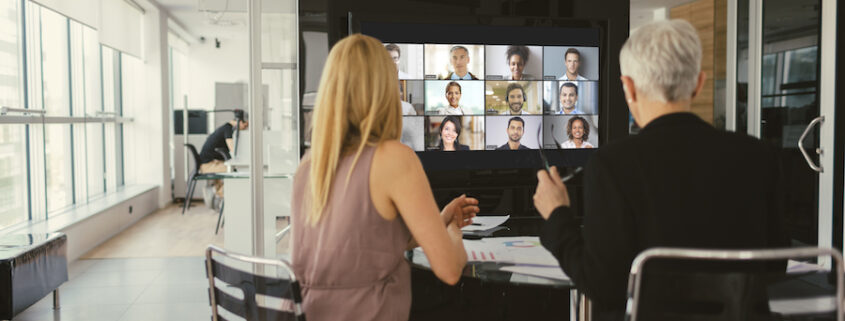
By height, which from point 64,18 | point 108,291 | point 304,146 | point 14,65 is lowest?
point 108,291

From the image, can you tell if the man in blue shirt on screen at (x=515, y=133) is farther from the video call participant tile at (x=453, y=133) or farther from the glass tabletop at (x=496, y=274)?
the glass tabletop at (x=496, y=274)

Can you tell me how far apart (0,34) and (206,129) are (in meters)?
5.21

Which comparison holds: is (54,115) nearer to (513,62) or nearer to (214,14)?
(214,14)

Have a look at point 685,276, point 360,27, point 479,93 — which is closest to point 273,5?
point 360,27

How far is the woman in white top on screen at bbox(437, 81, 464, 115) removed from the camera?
351 cm

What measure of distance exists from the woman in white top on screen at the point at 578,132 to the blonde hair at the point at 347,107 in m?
2.41

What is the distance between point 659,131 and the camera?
1.31m

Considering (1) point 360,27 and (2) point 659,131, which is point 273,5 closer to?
(1) point 360,27

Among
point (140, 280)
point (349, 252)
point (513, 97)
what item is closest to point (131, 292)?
point (140, 280)

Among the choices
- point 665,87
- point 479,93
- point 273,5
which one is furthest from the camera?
point 479,93

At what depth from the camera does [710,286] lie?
1226mm

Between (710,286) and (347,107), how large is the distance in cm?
81

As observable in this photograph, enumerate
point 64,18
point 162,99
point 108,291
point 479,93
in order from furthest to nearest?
1. point 162,99
2. point 64,18
3. point 108,291
4. point 479,93

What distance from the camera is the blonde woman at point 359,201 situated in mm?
1424
